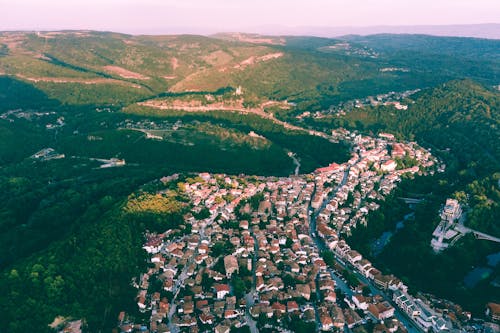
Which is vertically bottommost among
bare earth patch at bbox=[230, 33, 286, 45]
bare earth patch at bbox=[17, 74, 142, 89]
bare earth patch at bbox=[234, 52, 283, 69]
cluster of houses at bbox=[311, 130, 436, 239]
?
cluster of houses at bbox=[311, 130, 436, 239]

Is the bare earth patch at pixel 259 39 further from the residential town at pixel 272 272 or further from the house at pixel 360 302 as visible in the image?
the house at pixel 360 302

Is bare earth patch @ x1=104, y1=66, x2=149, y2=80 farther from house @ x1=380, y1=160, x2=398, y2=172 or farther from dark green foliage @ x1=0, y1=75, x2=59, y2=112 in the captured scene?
house @ x1=380, y1=160, x2=398, y2=172

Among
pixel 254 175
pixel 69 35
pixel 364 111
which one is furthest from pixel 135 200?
pixel 69 35

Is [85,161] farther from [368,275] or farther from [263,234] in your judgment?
[368,275]

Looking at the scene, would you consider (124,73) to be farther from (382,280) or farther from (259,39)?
(382,280)

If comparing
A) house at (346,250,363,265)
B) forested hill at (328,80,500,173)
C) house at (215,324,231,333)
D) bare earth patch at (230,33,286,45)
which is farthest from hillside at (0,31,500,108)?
house at (215,324,231,333)

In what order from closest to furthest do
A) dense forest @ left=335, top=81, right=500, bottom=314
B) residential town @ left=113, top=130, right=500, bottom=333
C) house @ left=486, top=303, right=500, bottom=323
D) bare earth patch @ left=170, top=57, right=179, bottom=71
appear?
residential town @ left=113, top=130, right=500, bottom=333, house @ left=486, top=303, right=500, bottom=323, dense forest @ left=335, top=81, right=500, bottom=314, bare earth patch @ left=170, top=57, right=179, bottom=71

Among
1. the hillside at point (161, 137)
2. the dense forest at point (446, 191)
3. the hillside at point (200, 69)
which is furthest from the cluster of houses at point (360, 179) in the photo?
the hillside at point (200, 69)
